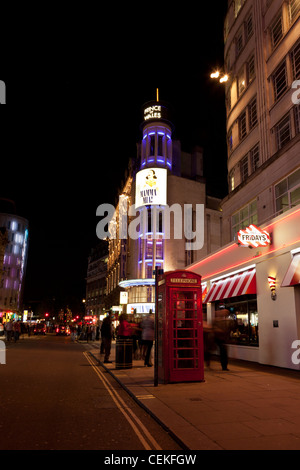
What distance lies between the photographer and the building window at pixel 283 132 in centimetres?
1800

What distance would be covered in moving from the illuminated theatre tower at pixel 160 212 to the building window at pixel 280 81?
38195 millimetres

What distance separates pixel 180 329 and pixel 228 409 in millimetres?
3883

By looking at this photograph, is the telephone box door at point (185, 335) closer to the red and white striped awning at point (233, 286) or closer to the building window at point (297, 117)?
the red and white striped awning at point (233, 286)

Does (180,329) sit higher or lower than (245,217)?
lower

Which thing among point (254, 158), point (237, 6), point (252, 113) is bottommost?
point (254, 158)

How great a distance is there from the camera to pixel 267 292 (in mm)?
15398

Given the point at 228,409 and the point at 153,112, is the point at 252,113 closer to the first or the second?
the point at 228,409

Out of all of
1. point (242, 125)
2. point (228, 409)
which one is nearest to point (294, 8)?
point (242, 125)

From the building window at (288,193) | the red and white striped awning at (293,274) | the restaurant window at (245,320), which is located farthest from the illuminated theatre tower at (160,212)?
the red and white striped awning at (293,274)

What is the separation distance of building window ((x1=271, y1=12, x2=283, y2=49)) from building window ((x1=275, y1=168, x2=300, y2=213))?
7.80 meters

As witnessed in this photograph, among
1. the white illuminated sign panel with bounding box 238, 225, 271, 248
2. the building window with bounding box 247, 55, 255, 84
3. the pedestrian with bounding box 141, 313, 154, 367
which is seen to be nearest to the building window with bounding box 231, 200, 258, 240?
the white illuminated sign panel with bounding box 238, 225, 271, 248

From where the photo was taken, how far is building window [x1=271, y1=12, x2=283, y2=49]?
63.0 feet

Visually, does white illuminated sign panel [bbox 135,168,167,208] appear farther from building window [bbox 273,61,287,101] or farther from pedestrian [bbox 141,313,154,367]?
pedestrian [bbox 141,313,154,367]

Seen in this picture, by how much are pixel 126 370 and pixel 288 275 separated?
22.3ft
